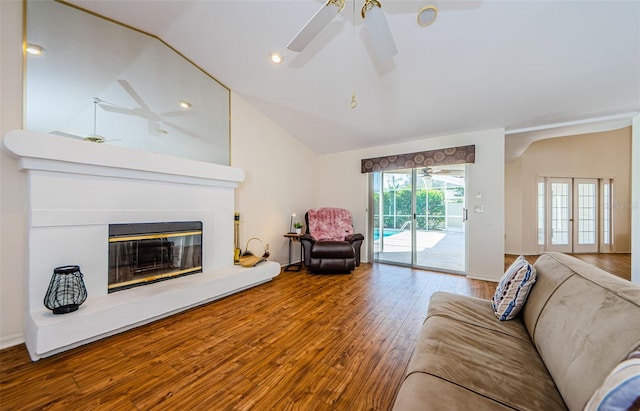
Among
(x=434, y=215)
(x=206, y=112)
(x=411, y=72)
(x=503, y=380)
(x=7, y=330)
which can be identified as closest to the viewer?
(x=503, y=380)

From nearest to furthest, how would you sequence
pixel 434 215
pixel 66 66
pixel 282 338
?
pixel 282 338 < pixel 66 66 < pixel 434 215

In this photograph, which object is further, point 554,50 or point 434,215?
point 434,215

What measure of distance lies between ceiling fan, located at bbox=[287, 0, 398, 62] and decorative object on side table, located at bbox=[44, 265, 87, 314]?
2635 mm

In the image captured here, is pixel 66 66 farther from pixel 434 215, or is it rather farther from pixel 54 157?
pixel 434 215

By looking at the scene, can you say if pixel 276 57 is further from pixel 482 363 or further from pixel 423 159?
pixel 482 363

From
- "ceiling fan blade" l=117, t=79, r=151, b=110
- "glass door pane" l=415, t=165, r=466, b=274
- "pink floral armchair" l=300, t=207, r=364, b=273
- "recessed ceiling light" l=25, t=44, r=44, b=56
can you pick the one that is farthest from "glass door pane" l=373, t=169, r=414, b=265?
"recessed ceiling light" l=25, t=44, r=44, b=56

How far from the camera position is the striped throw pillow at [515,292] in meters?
1.43

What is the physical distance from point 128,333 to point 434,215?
4.67m

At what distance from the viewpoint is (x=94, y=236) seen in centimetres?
217

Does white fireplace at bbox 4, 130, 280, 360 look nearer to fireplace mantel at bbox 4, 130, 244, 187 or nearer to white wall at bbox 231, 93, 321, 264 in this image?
fireplace mantel at bbox 4, 130, 244, 187

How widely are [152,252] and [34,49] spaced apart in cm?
207

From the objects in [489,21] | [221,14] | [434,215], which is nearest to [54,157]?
[221,14]

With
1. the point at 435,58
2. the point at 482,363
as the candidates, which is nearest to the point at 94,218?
the point at 482,363

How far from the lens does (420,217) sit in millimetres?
4398
